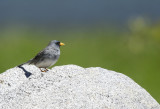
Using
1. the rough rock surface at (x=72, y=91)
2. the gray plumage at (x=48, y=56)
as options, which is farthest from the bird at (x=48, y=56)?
the rough rock surface at (x=72, y=91)

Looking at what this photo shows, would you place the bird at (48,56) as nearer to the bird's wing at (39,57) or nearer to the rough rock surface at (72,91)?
the bird's wing at (39,57)

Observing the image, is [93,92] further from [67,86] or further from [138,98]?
[138,98]

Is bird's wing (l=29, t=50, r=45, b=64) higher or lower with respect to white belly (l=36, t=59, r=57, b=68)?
higher

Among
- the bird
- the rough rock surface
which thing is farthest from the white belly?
the rough rock surface

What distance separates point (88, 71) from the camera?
6.20 metres

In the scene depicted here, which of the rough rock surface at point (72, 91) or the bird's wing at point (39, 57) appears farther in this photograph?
the bird's wing at point (39, 57)

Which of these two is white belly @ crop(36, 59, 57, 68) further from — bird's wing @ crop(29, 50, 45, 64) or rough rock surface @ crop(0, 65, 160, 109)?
rough rock surface @ crop(0, 65, 160, 109)

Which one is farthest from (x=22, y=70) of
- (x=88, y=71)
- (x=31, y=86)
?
(x=88, y=71)

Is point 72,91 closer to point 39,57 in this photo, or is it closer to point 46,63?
point 46,63

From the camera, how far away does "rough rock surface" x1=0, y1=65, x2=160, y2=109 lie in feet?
17.4

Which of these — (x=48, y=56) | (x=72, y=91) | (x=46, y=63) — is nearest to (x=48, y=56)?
Result: (x=48, y=56)

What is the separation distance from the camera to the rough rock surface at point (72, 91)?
209 inches

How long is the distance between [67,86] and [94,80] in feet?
1.80

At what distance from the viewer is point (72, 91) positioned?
548cm
